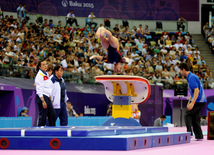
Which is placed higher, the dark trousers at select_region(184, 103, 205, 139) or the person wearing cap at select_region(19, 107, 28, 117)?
the dark trousers at select_region(184, 103, 205, 139)

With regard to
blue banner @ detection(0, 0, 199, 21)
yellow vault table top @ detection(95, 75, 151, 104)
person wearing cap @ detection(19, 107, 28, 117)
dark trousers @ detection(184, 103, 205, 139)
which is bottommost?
person wearing cap @ detection(19, 107, 28, 117)

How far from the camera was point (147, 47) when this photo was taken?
20.8 metres

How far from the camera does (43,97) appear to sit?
7109mm

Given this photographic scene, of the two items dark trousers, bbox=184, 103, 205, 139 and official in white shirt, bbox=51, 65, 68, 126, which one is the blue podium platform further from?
official in white shirt, bbox=51, 65, 68, 126

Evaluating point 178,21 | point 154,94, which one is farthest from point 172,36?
point 154,94

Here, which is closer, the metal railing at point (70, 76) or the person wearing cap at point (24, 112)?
the person wearing cap at point (24, 112)

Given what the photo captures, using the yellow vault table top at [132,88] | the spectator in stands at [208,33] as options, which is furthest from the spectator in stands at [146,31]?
the yellow vault table top at [132,88]

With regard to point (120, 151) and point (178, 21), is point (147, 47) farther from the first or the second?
point (120, 151)

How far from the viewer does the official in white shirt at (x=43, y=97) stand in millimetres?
7059

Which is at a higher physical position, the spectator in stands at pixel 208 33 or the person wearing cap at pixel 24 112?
the spectator in stands at pixel 208 33

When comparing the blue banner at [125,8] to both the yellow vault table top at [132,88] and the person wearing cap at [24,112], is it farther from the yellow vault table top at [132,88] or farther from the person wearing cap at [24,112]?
the yellow vault table top at [132,88]

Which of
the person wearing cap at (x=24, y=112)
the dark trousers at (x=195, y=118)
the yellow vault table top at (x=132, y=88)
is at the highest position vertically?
the yellow vault table top at (x=132, y=88)

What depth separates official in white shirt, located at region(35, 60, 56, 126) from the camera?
7.06 meters

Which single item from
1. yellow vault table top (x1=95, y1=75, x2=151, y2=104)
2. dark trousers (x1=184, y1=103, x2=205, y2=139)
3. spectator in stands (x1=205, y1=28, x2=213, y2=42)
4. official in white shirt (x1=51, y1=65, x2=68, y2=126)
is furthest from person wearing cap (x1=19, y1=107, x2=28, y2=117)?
spectator in stands (x1=205, y1=28, x2=213, y2=42)
